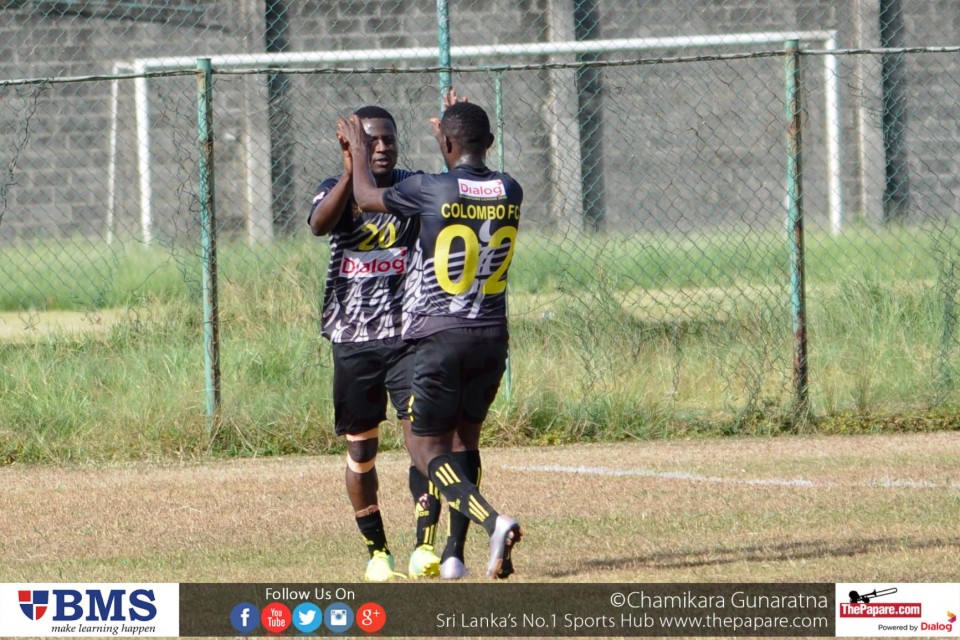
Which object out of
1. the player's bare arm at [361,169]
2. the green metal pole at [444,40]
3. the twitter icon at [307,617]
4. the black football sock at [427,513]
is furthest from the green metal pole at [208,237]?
the twitter icon at [307,617]

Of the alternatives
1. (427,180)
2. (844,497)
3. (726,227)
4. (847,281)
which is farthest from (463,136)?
(726,227)

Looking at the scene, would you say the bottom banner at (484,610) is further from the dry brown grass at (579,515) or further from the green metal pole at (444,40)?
the green metal pole at (444,40)

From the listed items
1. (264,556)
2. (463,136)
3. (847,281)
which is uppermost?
(463,136)

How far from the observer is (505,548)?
16.7 feet

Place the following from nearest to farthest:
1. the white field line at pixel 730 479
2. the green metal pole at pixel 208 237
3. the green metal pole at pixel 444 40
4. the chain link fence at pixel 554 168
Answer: the white field line at pixel 730 479 < the green metal pole at pixel 208 237 < the green metal pole at pixel 444 40 < the chain link fence at pixel 554 168

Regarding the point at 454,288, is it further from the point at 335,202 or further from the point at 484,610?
the point at 484,610

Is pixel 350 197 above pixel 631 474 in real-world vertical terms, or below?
above

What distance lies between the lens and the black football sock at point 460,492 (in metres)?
5.18

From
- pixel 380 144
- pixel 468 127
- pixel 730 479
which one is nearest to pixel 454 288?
pixel 468 127

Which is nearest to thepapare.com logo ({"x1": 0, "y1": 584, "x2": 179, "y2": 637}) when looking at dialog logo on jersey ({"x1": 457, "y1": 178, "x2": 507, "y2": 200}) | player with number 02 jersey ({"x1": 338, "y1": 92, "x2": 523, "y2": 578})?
player with number 02 jersey ({"x1": 338, "y1": 92, "x2": 523, "y2": 578})

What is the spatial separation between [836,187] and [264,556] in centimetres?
1139

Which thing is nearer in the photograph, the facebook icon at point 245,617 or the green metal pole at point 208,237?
the facebook icon at point 245,617

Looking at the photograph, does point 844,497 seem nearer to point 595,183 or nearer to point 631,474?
point 631,474

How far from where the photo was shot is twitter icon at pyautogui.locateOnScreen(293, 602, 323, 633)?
4.77 meters
